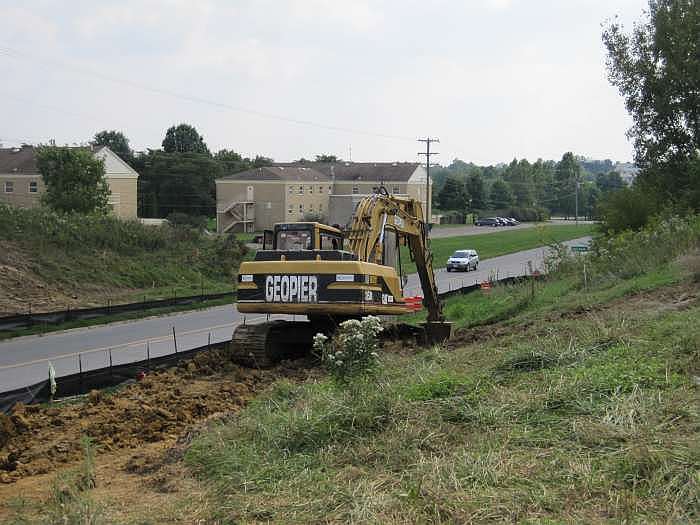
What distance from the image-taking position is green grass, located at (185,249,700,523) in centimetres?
624

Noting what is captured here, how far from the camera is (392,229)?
1855 centimetres

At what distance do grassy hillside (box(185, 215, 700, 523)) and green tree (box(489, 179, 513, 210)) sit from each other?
405ft

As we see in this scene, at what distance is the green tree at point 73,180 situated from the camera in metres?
58.2

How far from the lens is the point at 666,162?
38.5 m

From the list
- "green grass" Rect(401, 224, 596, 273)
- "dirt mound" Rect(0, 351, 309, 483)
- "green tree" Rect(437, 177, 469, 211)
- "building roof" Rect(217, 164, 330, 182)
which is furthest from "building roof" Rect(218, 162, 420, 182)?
"dirt mound" Rect(0, 351, 309, 483)

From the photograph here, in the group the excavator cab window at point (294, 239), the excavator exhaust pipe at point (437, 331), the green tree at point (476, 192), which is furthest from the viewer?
the green tree at point (476, 192)

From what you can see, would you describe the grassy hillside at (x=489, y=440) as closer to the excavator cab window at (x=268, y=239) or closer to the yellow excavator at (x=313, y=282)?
the yellow excavator at (x=313, y=282)

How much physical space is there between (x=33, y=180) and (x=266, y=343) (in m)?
62.1

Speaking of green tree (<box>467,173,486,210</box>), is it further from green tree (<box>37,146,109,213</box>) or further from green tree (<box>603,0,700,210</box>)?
green tree (<box>603,0,700,210</box>)

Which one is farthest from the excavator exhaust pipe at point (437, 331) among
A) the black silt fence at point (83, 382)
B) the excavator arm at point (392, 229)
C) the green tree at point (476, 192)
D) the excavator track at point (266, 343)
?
the green tree at point (476, 192)

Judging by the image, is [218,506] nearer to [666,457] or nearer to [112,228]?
[666,457]

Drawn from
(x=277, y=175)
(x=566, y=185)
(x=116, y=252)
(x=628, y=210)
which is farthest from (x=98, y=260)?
(x=566, y=185)

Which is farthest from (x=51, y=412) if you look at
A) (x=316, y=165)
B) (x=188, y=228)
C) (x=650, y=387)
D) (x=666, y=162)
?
(x=316, y=165)

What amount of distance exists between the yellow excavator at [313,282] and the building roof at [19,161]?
198 ft
